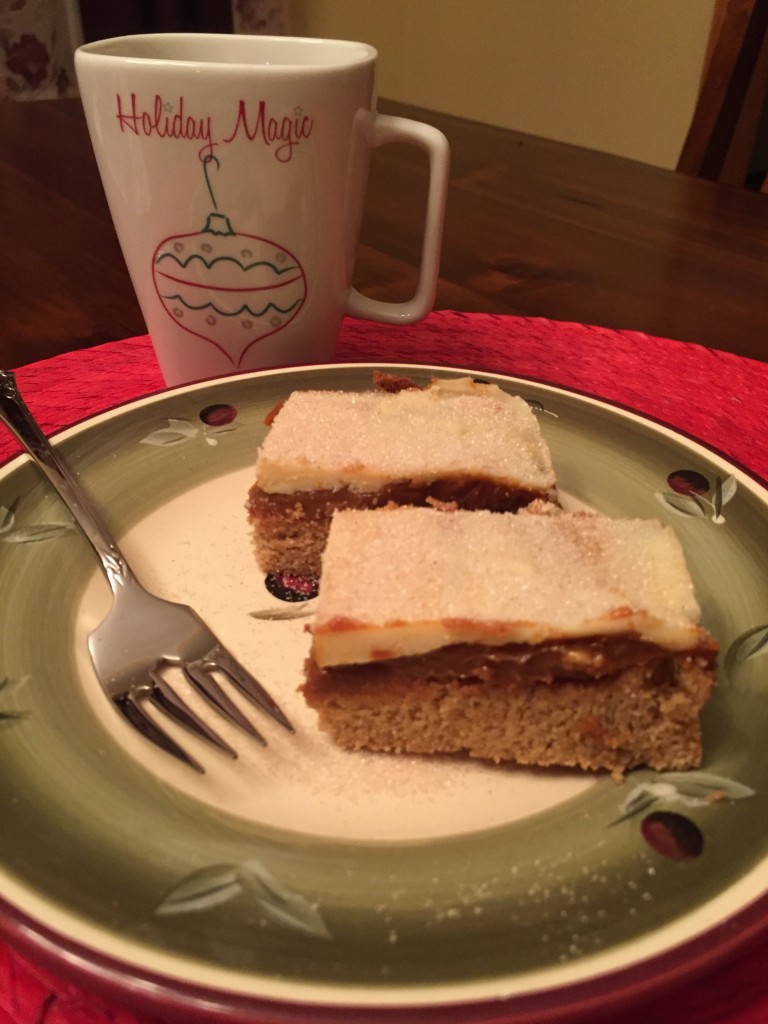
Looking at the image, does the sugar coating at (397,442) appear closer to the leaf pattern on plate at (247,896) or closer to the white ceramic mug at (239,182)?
the white ceramic mug at (239,182)

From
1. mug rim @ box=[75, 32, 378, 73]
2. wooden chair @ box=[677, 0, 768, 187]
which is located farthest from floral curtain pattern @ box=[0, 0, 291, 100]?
mug rim @ box=[75, 32, 378, 73]

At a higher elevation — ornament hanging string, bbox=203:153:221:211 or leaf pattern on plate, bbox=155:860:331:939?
ornament hanging string, bbox=203:153:221:211

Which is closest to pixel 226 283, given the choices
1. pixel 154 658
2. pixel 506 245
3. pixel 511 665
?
pixel 154 658

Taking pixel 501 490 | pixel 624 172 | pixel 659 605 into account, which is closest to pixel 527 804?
pixel 659 605

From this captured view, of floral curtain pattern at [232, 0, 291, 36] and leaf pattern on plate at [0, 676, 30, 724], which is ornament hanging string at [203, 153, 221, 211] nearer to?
leaf pattern on plate at [0, 676, 30, 724]

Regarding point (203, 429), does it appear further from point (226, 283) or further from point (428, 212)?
point (428, 212)

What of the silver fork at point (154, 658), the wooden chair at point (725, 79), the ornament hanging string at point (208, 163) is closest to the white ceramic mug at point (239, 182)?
the ornament hanging string at point (208, 163)

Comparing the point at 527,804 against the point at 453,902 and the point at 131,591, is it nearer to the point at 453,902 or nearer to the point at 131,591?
the point at 453,902
